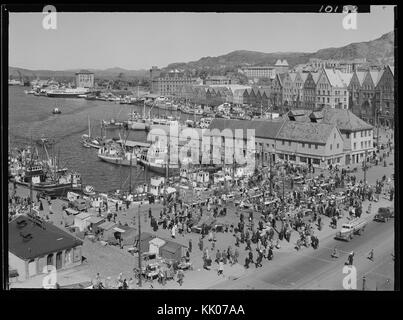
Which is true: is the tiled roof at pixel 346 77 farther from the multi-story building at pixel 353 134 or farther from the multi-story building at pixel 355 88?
the multi-story building at pixel 353 134

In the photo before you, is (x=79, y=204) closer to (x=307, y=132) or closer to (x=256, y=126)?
(x=256, y=126)

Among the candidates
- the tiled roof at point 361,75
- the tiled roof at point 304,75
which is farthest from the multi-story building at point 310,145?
the tiled roof at point 361,75

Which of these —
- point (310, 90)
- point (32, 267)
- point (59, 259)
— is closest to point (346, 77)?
point (310, 90)

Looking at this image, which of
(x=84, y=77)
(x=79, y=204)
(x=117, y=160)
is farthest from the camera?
(x=117, y=160)

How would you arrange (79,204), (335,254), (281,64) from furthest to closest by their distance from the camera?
(281,64) < (79,204) < (335,254)

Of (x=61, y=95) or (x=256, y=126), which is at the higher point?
(x=61, y=95)

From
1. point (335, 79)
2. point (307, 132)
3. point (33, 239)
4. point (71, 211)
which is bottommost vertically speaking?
point (71, 211)
